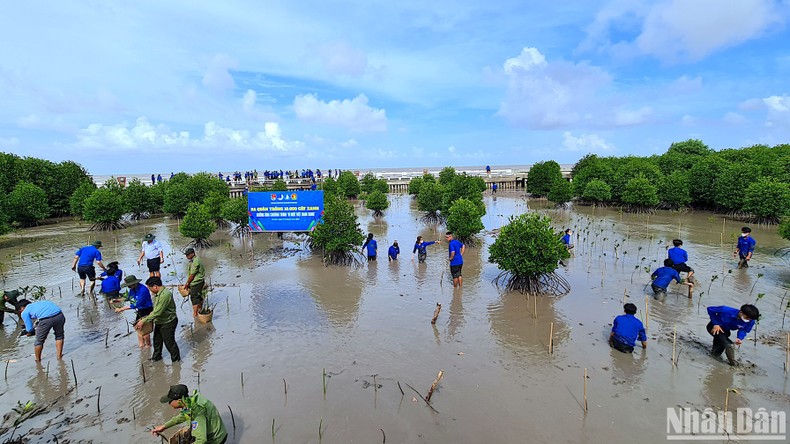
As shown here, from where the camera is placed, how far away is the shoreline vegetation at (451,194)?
20.4m

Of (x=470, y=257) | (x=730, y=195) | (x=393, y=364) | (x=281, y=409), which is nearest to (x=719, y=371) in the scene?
(x=393, y=364)

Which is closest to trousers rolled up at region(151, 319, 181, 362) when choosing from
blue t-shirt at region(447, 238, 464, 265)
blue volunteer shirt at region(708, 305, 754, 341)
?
blue t-shirt at region(447, 238, 464, 265)

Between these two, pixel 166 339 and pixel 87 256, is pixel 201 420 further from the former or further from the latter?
pixel 87 256

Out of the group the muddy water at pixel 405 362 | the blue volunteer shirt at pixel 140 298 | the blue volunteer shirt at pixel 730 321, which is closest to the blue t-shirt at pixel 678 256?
the muddy water at pixel 405 362

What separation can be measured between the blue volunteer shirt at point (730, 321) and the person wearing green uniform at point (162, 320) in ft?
32.6

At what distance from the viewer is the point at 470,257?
15.8m

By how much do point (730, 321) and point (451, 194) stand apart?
1766 centimetres

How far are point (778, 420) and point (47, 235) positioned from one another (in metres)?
33.0

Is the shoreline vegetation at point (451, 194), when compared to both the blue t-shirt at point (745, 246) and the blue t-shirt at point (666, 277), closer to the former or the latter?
the blue t-shirt at point (666, 277)

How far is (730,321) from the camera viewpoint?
6.79m

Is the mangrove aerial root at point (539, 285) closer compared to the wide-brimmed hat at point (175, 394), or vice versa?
the wide-brimmed hat at point (175, 394)

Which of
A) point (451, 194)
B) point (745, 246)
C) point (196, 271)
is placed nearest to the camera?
point (196, 271)

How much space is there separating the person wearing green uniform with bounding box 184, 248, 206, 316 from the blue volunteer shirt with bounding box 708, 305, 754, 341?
10656mm

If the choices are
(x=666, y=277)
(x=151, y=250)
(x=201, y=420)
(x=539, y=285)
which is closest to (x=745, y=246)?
(x=666, y=277)
